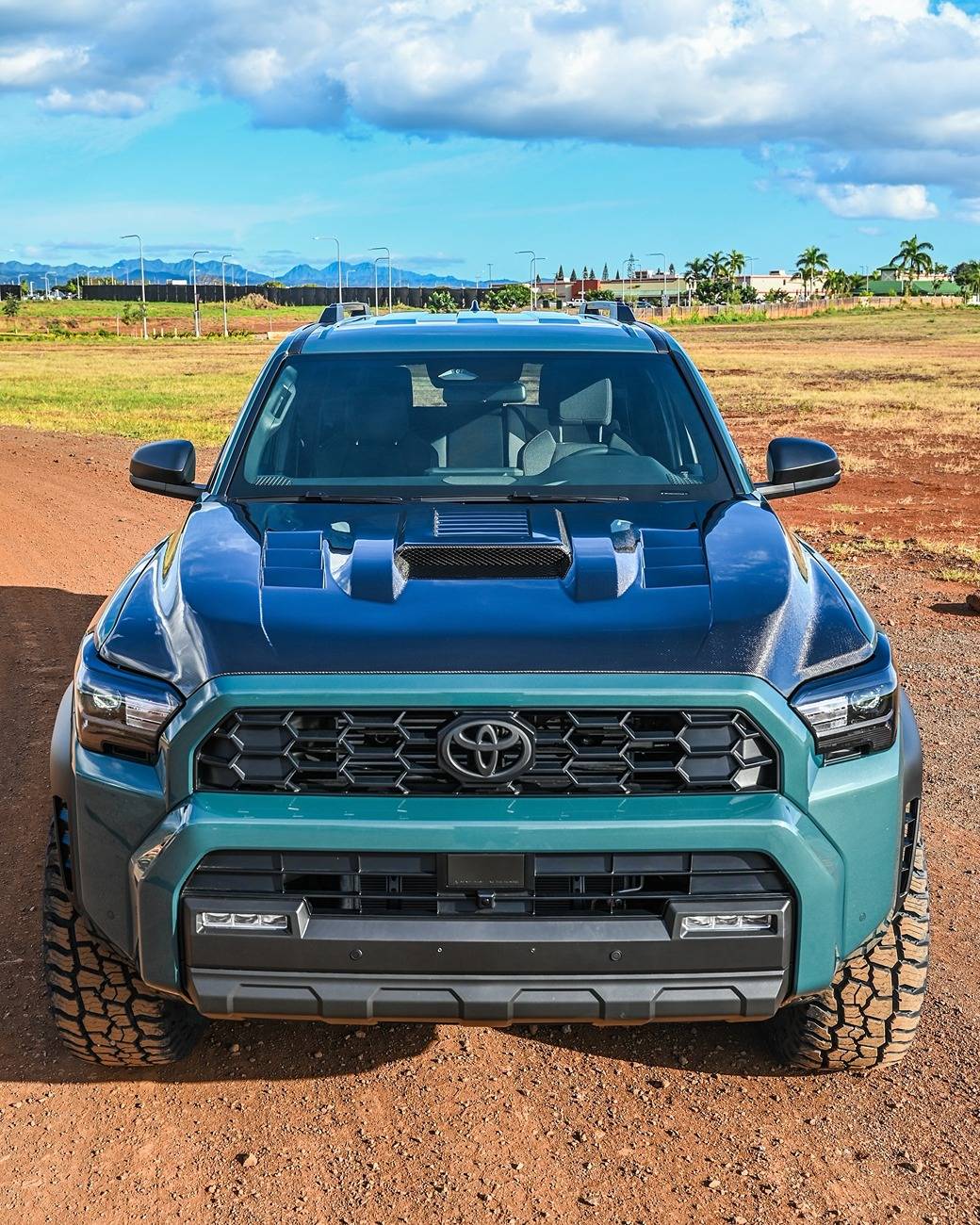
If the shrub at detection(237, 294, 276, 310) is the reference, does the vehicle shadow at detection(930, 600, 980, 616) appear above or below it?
above

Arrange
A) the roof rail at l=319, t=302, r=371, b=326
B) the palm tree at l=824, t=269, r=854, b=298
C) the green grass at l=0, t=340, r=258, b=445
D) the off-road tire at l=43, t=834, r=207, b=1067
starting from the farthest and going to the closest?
the palm tree at l=824, t=269, r=854, b=298, the green grass at l=0, t=340, r=258, b=445, the roof rail at l=319, t=302, r=371, b=326, the off-road tire at l=43, t=834, r=207, b=1067

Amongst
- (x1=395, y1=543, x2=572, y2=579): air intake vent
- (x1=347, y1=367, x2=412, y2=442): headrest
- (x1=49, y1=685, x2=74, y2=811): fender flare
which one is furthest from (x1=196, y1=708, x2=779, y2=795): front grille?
(x1=347, y1=367, x2=412, y2=442): headrest

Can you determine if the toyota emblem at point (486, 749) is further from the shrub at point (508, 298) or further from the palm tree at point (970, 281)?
the palm tree at point (970, 281)

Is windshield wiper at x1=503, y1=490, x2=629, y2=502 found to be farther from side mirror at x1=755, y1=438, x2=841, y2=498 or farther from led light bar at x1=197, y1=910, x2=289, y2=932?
led light bar at x1=197, y1=910, x2=289, y2=932

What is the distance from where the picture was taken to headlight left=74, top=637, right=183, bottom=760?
119 inches

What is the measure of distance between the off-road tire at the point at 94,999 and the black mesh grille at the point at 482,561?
3.60 ft

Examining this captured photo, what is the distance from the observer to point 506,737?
9.62 feet

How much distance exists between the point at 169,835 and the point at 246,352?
6829 centimetres

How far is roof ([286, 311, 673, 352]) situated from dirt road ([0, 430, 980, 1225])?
2.20 metres

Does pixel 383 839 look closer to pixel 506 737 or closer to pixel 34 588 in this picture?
pixel 506 737

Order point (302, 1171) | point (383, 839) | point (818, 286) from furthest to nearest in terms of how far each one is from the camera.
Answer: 1. point (818, 286)
2. point (302, 1171)
3. point (383, 839)

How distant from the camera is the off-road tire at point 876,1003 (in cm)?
343

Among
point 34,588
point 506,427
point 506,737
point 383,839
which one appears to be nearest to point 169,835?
point 383,839

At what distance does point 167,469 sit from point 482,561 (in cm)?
141
